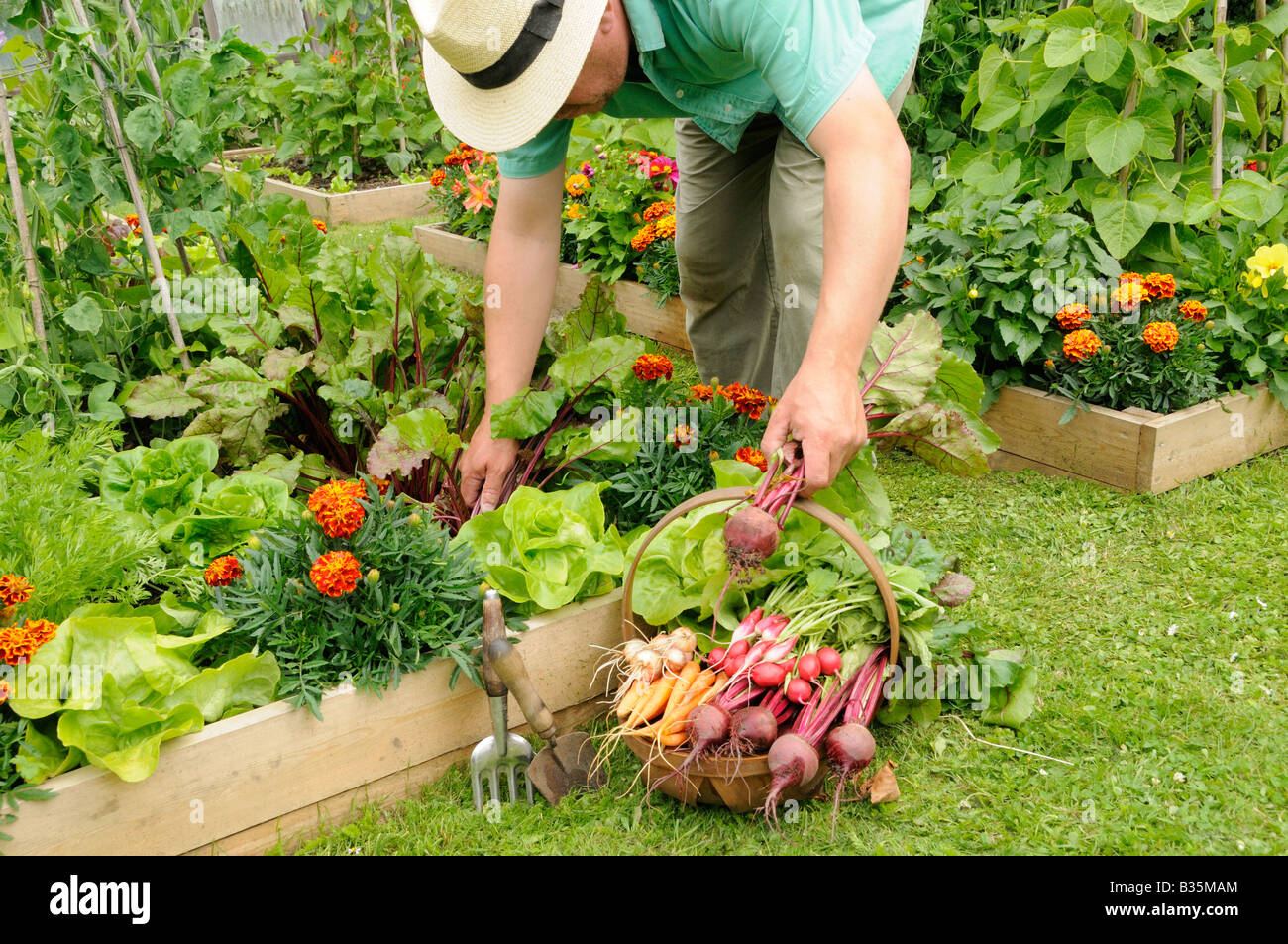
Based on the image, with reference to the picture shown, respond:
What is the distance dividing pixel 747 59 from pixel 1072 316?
4.70ft

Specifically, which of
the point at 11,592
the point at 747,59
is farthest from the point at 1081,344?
the point at 11,592

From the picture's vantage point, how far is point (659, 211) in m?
3.75

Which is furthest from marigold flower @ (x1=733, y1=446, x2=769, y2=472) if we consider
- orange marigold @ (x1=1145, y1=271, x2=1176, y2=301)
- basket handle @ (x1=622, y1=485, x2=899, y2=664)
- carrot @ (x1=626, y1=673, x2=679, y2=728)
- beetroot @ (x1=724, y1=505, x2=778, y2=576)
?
orange marigold @ (x1=1145, y1=271, x2=1176, y2=301)

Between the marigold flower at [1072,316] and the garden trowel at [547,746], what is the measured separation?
1.84 meters

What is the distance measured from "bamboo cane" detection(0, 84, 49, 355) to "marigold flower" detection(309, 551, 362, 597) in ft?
3.66

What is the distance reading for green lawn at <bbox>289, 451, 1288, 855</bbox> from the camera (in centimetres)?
169

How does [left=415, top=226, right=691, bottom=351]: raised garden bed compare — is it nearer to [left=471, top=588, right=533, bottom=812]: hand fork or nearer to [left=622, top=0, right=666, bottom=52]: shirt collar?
[left=622, top=0, right=666, bottom=52]: shirt collar

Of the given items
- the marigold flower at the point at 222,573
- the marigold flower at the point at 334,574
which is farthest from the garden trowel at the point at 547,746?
the marigold flower at the point at 222,573

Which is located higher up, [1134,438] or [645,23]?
[645,23]

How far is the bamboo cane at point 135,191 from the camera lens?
2293mm

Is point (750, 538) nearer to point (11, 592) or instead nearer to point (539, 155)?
point (539, 155)

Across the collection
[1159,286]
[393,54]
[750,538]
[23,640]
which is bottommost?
[23,640]

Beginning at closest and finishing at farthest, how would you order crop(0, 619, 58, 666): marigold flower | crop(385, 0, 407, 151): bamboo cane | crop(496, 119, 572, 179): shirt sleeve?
1. crop(0, 619, 58, 666): marigold flower
2. crop(496, 119, 572, 179): shirt sleeve
3. crop(385, 0, 407, 151): bamboo cane

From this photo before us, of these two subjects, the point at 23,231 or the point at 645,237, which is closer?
the point at 23,231
